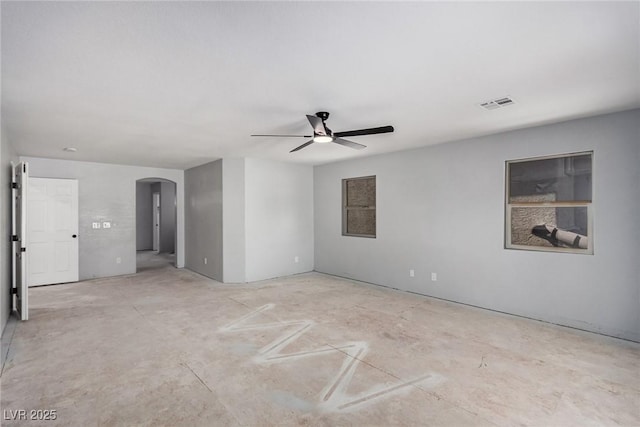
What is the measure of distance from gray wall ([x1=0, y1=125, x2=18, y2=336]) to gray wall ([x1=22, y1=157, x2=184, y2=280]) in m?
2.09

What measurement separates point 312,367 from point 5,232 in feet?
13.3

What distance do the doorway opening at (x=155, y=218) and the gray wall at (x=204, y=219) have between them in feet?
9.90

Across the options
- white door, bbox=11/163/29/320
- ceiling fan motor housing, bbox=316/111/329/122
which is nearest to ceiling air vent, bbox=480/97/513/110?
ceiling fan motor housing, bbox=316/111/329/122

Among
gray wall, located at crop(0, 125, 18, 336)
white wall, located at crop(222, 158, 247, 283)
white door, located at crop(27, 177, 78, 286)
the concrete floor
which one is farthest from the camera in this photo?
white wall, located at crop(222, 158, 247, 283)

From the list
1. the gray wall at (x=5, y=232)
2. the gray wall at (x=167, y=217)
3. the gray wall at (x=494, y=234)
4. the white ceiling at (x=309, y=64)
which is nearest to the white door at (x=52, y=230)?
the gray wall at (x=5, y=232)

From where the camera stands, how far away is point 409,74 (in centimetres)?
251

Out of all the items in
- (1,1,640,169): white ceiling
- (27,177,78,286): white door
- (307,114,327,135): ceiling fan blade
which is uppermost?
(1,1,640,169): white ceiling

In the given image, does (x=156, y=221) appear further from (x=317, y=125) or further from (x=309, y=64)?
(x=309, y=64)

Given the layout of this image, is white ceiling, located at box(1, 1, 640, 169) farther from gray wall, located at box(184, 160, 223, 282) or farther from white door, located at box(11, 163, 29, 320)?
gray wall, located at box(184, 160, 223, 282)

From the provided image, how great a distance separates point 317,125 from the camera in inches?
124

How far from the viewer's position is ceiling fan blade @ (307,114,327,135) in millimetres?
3064

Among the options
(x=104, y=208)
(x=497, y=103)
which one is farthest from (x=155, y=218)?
(x=497, y=103)

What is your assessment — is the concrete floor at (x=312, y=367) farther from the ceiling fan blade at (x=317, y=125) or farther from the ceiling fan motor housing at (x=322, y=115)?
the ceiling fan motor housing at (x=322, y=115)

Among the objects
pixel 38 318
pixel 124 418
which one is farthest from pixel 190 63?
pixel 38 318
